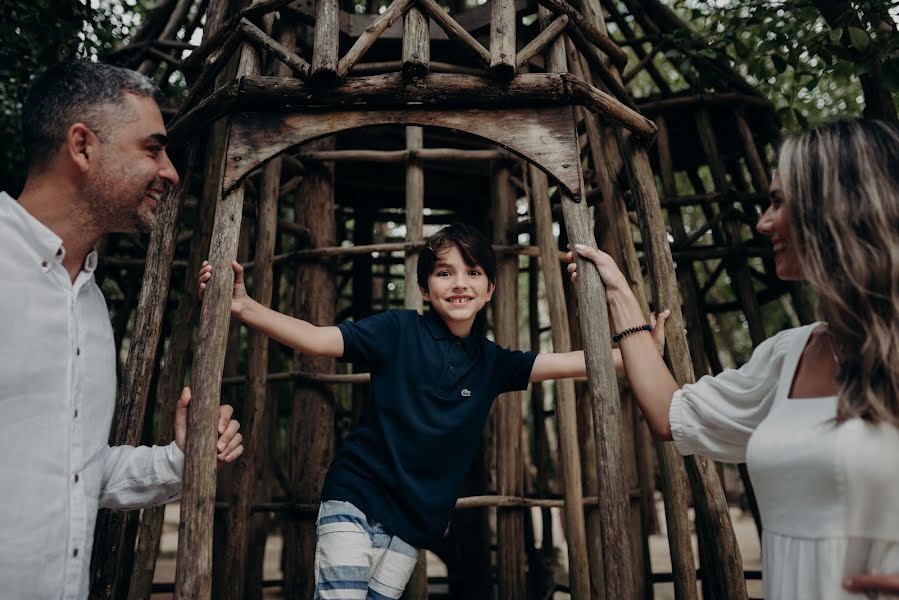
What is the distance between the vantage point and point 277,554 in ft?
36.7

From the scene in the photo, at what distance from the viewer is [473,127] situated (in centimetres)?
289

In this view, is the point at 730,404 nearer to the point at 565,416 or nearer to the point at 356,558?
the point at 356,558

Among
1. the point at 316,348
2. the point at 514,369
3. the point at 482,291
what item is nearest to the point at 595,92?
the point at 482,291

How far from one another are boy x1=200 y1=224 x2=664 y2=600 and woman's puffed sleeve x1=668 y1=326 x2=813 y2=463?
0.64 meters

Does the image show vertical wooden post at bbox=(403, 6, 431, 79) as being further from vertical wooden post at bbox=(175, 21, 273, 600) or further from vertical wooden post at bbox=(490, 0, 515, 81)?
vertical wooden post at bbox=(175, 21, 273, 600)

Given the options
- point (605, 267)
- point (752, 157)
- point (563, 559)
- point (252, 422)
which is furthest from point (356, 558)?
point (563, 559)

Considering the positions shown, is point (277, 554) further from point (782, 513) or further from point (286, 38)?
point (782, 513)

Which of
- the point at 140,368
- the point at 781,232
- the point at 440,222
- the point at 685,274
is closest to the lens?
the point at 781,232

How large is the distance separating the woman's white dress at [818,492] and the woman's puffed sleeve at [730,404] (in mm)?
16

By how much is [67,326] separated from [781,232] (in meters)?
1.95

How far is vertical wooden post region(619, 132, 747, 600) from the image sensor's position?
3381mm

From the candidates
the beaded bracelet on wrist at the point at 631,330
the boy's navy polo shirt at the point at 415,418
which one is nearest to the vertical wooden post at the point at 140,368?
the boy's navy polo shirt at the point at 415,418

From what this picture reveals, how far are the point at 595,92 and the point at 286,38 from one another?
238 cm

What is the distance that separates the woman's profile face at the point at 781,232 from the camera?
72.3 inches
